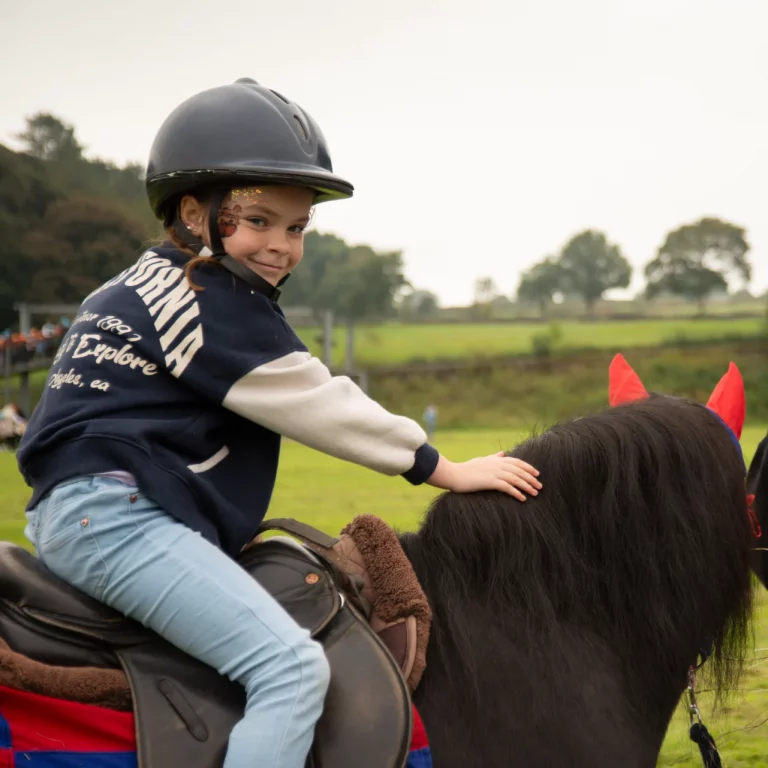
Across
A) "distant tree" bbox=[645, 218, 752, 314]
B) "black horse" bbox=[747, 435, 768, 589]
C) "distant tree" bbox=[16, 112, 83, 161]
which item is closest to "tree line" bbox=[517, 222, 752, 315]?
"distant tree" bbox=[645, 218, 752, 314]

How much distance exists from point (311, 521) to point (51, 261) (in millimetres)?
26275

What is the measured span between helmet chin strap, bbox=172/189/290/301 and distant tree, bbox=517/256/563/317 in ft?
234

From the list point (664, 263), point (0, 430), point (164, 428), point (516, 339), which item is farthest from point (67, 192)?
point (664, 263)

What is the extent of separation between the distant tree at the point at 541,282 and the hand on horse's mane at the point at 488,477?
71.3 m

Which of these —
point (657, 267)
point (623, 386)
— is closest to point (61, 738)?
point (623, 386)

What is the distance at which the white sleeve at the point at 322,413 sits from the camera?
204cm

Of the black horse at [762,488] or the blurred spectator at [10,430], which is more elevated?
the black horse at [762,488]

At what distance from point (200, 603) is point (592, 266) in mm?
75368

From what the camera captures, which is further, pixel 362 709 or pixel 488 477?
pixel 488 477

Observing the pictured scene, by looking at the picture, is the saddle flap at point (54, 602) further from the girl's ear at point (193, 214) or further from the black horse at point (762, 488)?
the black horse at point (762, 488)

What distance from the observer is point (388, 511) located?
1235 centimetres

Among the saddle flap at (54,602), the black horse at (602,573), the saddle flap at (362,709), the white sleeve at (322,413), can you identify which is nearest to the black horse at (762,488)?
the black horse at (602,573)

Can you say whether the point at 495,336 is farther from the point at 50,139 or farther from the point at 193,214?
the point at 193,214

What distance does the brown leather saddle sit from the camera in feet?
6.01
